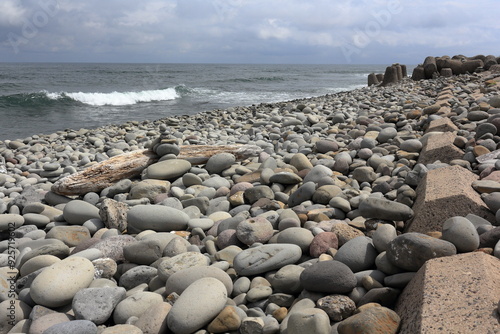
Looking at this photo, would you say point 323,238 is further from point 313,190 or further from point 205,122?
point 205,122

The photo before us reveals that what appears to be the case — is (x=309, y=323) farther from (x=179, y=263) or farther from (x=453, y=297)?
(x=179, y=263)

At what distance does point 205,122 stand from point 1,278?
7595 millimetres

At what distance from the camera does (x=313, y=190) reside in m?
3.62

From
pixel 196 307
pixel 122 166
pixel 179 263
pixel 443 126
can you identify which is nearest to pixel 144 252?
pixel 179 263

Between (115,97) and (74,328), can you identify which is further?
(115,97)

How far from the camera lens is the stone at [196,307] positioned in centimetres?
196

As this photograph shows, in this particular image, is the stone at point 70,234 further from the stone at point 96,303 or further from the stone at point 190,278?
the stone at point 190,278

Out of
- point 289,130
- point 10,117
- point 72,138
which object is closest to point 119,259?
point 289,130

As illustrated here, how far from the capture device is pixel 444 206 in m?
2.58

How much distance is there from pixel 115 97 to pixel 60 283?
63.8 ft

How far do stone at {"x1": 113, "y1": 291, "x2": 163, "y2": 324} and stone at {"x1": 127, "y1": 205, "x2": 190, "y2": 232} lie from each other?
1043 millimetres

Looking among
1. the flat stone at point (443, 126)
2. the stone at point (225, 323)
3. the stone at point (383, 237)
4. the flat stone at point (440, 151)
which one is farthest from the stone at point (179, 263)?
the flat stone at point (443, 126)

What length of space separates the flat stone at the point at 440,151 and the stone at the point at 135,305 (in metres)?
3.11

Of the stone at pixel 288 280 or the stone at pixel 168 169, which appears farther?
the stone at pixel 168 169
